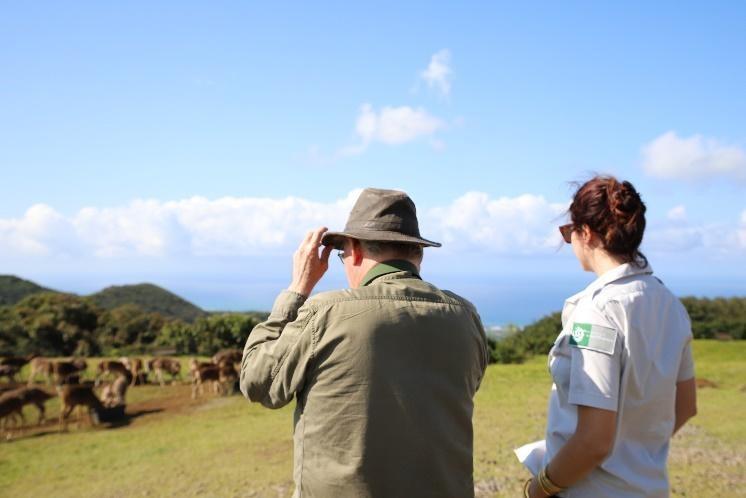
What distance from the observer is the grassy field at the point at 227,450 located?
627cm

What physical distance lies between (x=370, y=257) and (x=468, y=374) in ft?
1.69

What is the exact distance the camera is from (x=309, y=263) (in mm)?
2225

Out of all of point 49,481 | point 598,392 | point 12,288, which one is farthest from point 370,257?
point 12,288

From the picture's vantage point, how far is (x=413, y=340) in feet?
6.37

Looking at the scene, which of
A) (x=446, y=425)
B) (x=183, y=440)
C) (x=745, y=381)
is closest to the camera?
(x=446, y=425)

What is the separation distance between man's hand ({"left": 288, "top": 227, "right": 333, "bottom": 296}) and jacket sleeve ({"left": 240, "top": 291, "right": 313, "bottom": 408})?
142mm

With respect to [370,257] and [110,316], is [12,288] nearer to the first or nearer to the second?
[110,316]

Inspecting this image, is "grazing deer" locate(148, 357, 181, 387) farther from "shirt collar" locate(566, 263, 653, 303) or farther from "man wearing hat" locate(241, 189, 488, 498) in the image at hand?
"shirt collar" locate(566, 263, 653, 303)

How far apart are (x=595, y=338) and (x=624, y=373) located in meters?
0.14

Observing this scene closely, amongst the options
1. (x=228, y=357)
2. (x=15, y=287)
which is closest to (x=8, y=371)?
(x=228, y=357)

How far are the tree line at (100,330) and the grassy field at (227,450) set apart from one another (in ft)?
16.8

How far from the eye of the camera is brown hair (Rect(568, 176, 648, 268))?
198 centimetres

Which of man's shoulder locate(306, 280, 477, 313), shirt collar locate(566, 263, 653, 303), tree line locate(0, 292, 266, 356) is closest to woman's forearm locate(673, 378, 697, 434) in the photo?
shirt collar locate(566, 263, 653, 303)

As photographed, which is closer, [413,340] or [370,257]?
[413,340]
